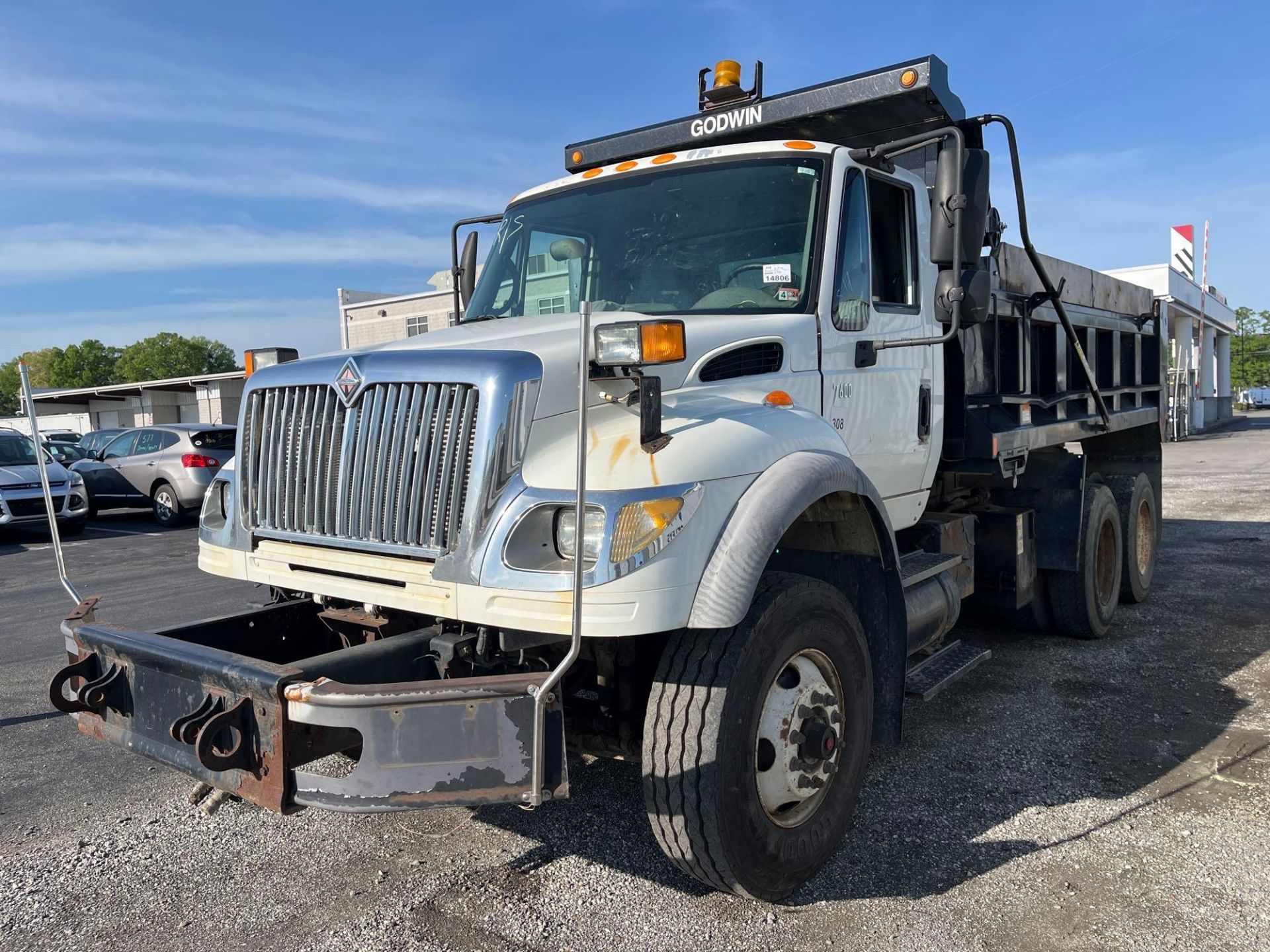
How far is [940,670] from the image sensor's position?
4430 mm

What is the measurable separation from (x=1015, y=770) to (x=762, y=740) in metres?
1.76

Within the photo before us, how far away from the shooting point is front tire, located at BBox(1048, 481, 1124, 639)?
632 cm

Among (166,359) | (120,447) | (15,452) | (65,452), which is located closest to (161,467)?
(120,447)

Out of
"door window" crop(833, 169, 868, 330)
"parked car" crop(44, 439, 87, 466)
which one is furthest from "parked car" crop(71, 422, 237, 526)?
"door window" crop(833, 169, 868, 330)

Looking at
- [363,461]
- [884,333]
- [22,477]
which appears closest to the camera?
[363,461]

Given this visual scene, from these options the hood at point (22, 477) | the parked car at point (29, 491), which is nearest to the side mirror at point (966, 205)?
the parked car at point (29, 491)

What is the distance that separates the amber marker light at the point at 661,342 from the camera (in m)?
2.72

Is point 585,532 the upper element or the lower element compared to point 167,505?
upper

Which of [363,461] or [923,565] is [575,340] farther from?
[923,565]

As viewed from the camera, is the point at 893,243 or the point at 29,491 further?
the point at 29,491

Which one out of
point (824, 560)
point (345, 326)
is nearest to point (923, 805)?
point (824, 560)

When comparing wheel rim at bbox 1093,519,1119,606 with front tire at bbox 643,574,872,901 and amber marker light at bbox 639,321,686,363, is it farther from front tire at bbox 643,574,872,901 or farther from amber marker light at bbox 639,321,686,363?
amber marker light at bbox 639,321,686,363

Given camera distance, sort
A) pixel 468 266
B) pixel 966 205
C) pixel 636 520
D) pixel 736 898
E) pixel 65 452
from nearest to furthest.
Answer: pixel 636 520 < pixel 736 898 < pixel 966 205 < pixel 468 266 < pixel 65 452

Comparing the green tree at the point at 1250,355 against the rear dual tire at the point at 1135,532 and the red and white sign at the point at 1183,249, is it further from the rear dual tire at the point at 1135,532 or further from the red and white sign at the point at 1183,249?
the rear dual tire at the point at 1135,532
